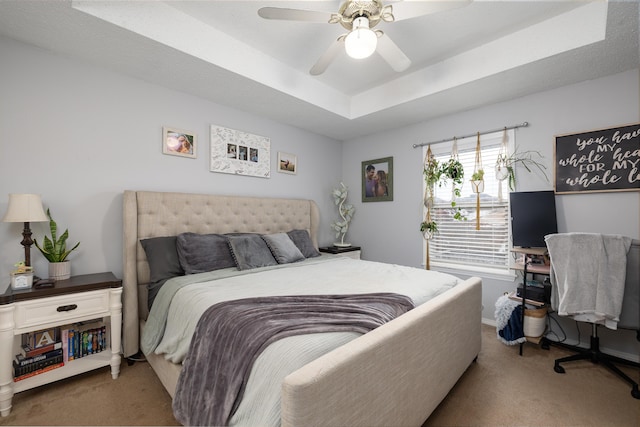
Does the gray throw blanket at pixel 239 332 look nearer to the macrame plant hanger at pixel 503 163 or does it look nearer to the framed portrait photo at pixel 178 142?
the framed portrait photo at pixel 178 142

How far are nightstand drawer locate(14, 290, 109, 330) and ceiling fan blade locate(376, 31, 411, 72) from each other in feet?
8.67

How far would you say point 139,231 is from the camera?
98.3 inches

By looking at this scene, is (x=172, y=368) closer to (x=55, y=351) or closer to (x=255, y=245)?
(x=55, y=351)

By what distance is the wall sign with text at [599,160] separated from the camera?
2.39m

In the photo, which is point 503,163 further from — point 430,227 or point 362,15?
point 362,15

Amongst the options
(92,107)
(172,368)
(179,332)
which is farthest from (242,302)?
(92,107)

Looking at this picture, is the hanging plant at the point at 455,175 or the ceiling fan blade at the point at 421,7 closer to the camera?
the ceiling fan blade at the point at 421,7

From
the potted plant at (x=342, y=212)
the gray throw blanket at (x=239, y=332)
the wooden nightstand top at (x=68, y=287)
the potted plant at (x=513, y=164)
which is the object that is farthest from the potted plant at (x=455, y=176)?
the wooden nightstand top at (x=68, y=287)

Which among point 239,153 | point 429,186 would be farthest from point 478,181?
point 239,153

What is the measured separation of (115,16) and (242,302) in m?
2.06

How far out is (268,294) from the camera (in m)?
1.81

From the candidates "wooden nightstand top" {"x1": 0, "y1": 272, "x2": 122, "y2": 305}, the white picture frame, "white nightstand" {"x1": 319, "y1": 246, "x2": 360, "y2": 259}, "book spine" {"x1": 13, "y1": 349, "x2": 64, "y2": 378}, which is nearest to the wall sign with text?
"white nightstand" {"x1": 319, "y1": 246, "x2": 360, "y2": 259}

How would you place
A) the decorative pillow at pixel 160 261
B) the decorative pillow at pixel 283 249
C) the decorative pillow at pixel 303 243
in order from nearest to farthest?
the decorative pillow at pixel 160 261 < the decorative pillow at pixel 283 249 < the decorative pillow at pixel 303 243

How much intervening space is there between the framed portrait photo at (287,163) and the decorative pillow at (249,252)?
1.32 m
